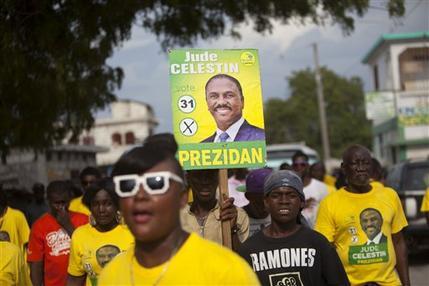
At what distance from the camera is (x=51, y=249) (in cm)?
694

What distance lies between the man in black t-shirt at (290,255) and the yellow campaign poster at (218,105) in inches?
28.3

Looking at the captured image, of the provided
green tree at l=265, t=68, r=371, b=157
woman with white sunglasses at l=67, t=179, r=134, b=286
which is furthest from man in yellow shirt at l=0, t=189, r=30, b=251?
green tree at l=265, t=68, r=371, b=157

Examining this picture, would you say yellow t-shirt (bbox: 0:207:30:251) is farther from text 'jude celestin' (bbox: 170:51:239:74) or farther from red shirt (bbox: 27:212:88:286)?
text 'jude celestin' (bbox: 170:51:239:74)

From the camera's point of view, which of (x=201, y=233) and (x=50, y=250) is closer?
(x=201, y=233)

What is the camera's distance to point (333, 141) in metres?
75.8

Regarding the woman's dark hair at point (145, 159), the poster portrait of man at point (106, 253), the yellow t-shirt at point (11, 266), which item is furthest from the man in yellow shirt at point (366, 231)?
the woman's dark hair at point (145, 159)

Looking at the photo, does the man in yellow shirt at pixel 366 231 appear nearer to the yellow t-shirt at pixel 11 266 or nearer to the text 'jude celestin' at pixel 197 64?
the text 'jude celestin' at pixel 197 64

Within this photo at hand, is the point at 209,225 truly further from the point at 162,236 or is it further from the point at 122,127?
the point at 122,127

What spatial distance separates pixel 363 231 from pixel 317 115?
71.0 m

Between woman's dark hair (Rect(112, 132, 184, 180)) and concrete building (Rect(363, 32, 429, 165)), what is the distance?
35.6 metres

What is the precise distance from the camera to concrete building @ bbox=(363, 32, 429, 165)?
4256 cm

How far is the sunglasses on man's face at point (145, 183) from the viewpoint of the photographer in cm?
273

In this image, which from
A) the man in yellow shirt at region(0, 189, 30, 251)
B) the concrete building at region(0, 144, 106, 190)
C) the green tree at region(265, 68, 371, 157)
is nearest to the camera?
the man in yellow shirt at region(0, 189, 30, 251)

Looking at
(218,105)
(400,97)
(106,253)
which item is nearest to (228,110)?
(218,105)
